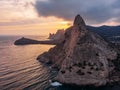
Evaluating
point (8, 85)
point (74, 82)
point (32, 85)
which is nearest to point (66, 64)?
point (74, 82)

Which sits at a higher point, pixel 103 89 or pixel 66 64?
pixel 66 64

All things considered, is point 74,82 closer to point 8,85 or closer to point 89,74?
point 89,74

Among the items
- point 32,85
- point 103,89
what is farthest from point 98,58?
point 32,85

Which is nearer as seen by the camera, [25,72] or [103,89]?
[103,89]

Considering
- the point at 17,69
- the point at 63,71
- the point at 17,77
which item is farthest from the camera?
the point at 17,69

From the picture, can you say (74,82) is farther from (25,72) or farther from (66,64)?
(25,72)

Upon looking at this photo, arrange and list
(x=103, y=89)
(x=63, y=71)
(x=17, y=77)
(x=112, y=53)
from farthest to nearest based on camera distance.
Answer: (x=112, y=53)
(x=17, y=77)
(x=63, y=71)
(x=103, y=89)
